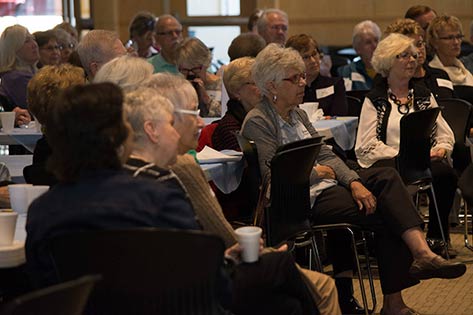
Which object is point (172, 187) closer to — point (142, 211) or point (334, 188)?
point (142, 211)

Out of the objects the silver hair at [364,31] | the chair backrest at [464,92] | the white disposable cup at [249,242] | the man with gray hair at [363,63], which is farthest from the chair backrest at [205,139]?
the silver hair at [364,31]

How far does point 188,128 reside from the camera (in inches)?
152

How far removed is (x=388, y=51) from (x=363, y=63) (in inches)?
108

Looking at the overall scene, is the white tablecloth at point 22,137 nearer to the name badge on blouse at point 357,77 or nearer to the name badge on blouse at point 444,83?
the name badge on blouse at point 444,83

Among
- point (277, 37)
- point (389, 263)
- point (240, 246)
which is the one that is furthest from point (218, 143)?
point (277, 37)

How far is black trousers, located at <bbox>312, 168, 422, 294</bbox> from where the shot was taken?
530cm

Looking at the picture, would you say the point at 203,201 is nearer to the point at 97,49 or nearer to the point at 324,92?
the point at 97,49

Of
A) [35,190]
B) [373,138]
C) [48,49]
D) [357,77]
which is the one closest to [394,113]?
[373,138]

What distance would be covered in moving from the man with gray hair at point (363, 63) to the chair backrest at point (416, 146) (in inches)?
117

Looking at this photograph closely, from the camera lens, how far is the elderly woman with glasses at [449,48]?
835cm

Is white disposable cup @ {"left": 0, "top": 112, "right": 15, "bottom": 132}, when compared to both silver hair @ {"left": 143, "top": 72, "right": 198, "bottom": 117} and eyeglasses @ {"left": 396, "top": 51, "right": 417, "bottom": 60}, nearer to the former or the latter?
eyeglasses @ {"left": 396, "top": 51, "right": 417, "bottom": 60}

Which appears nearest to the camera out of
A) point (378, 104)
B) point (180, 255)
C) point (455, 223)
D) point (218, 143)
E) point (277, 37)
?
point (180, 255)

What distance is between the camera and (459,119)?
A: 23.0ft

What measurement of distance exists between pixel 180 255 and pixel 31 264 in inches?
19.8
